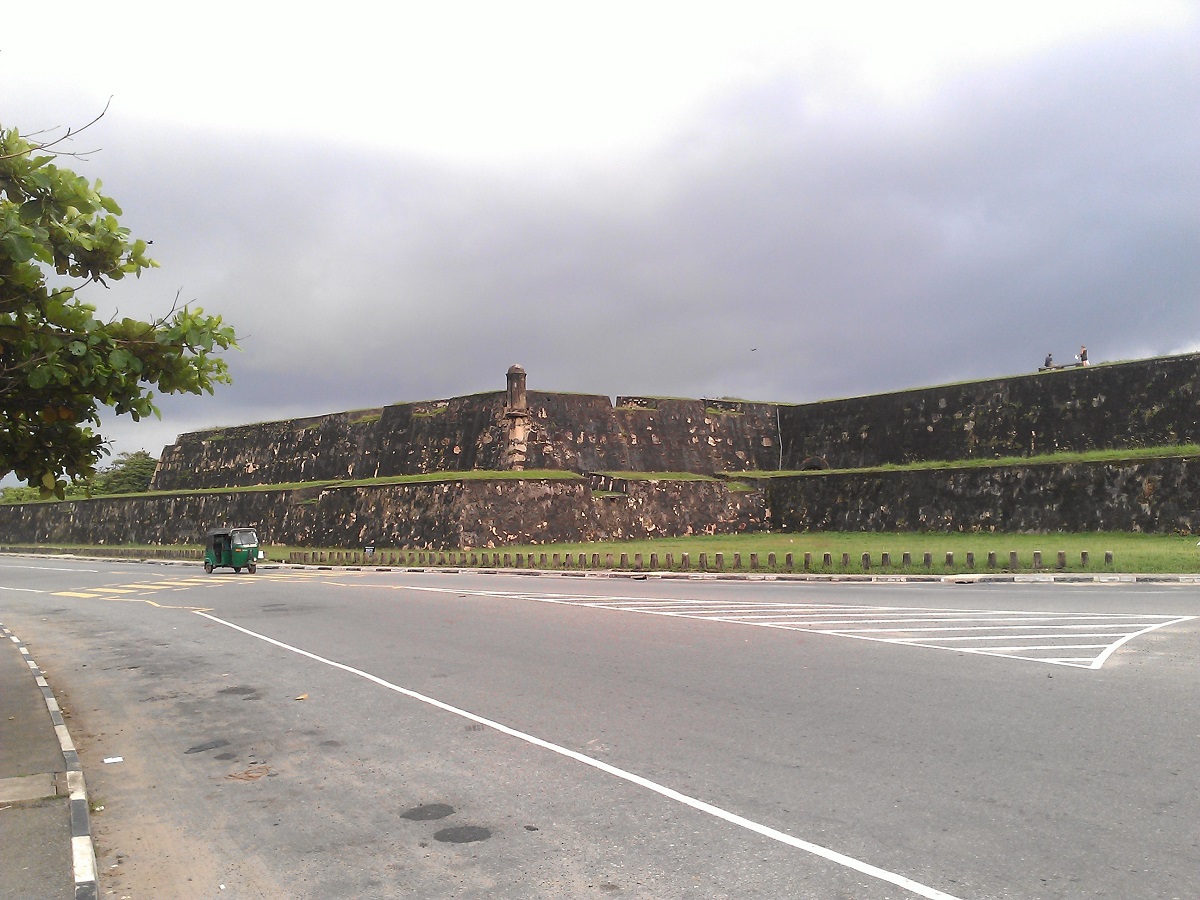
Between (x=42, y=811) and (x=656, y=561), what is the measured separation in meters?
25.2

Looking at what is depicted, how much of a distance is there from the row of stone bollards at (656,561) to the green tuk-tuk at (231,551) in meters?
5.53

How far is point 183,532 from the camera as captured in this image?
54.6 metres

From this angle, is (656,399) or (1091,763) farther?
(656,399)

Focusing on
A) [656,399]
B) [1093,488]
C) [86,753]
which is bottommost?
[86,753]

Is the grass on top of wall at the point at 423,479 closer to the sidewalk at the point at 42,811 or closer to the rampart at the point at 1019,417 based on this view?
the rampart at the point at 1019,417

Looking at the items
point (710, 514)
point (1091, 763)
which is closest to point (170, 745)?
point (1091, 763)

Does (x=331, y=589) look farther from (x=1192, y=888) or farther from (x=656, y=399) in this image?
(x=656, y=399)

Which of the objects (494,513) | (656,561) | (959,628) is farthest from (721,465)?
(959,628)

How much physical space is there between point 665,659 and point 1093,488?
2583 cm

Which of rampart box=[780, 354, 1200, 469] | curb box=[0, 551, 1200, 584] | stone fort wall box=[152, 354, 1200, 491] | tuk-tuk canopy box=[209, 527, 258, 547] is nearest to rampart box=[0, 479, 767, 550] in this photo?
stone fort wall box=[152, 354, 1200, 491]

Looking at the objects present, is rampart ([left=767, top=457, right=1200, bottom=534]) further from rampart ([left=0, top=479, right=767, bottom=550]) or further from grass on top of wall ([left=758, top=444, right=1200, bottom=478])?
rampart ([left=0, top=479, right=767, bottom=550])

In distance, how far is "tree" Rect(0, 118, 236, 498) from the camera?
6230 millimetres

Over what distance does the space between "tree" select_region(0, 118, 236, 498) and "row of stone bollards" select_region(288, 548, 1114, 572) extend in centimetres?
2022

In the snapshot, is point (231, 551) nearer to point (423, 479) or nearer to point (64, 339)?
point (423, 479)
